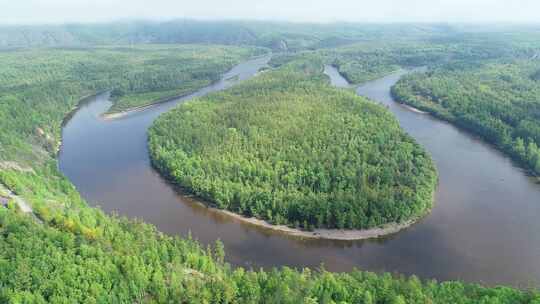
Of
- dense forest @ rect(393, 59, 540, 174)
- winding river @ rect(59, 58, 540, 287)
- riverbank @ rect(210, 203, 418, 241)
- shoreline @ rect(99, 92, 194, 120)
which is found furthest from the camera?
shoreline @ rect(99, 92, 194, 120)

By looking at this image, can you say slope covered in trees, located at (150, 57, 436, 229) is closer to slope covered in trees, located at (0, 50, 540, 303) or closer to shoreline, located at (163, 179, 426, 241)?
shoreline, located at (163, 179, 426, 241)

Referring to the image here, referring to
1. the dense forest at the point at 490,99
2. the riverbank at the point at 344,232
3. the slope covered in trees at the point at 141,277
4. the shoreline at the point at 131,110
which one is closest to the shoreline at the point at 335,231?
the riverbank at the point at 344,232

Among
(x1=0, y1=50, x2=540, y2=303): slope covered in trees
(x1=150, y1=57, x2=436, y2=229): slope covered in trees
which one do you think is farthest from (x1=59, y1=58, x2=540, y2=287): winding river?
(x1=0, y1=50, x2=540, y2=303): slope covered in trees

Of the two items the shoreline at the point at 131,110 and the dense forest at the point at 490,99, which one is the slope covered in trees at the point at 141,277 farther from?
the shoreline at the point at 131,110

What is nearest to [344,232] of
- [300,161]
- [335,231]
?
[335,231]

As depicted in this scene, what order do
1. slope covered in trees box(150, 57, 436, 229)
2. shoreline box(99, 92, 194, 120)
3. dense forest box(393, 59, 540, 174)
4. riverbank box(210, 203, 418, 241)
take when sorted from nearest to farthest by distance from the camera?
riverbank box(210, 203, 418, 241), slope covered in trees box(150, 57, 436, 229), dense forest box(393, 59, 540, 174), shoreline box(99, 92, 194, 120)

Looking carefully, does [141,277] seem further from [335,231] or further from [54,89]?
[54,89]
